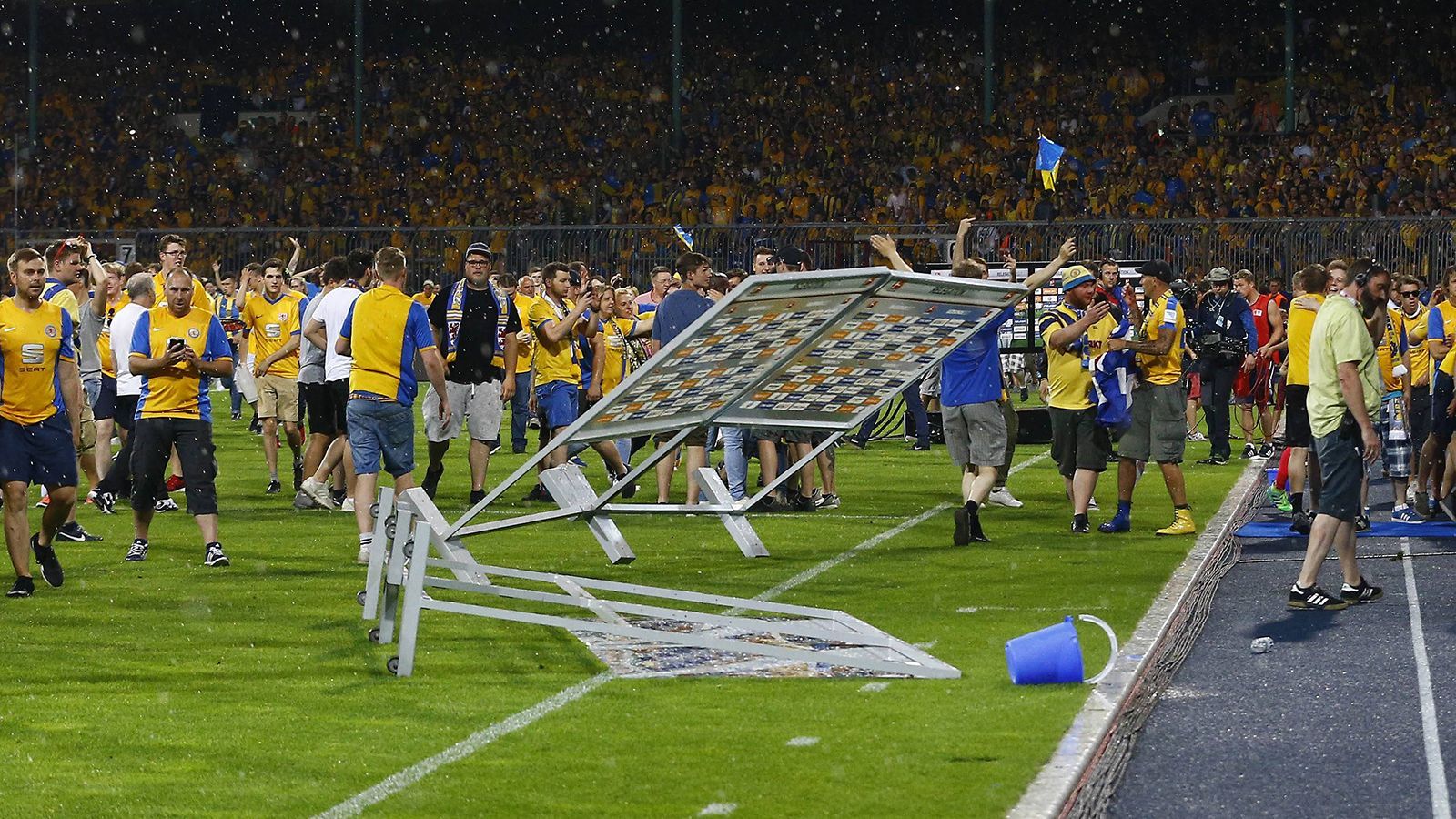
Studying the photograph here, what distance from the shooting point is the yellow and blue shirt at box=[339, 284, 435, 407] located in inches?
433

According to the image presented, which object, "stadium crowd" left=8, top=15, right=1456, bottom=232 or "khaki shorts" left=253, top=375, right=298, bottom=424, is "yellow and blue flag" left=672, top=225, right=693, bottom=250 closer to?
"stadium crowd" left=8, top=15, right=1456, bottom=232

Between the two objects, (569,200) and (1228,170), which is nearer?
(1228,170)

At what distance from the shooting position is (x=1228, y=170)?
33.2 m

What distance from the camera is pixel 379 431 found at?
36.2 feet

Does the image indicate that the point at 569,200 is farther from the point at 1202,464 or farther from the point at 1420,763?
the point at 1420,763

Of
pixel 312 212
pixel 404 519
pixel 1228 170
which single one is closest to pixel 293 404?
pixel 404 519

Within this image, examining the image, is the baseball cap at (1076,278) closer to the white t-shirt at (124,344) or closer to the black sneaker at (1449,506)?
the black sneaker at (1449,506)

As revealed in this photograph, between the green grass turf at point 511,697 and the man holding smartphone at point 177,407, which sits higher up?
the man holding smartphone at point 177,407

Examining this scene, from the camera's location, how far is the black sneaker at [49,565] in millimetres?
10453

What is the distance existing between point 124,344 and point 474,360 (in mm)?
2553

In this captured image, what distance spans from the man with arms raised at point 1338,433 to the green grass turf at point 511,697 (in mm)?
909

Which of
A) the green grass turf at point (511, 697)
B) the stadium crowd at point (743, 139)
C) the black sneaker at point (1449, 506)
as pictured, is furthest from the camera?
the stadium crowd at point (743, 139)

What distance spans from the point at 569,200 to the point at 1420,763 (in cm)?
3201

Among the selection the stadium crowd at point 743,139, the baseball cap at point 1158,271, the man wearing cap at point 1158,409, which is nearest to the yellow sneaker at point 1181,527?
the man wearing cap at point 1158,409
